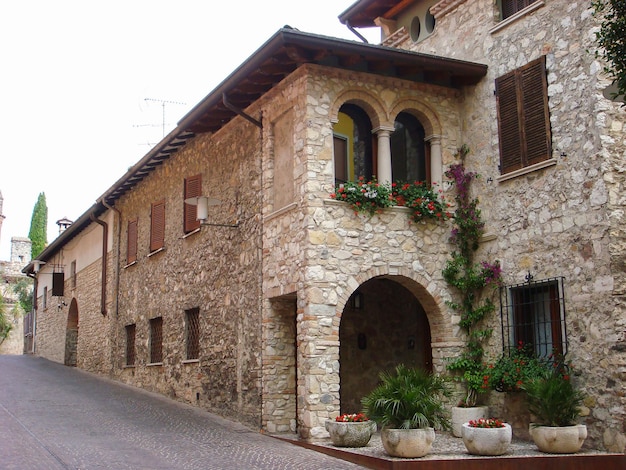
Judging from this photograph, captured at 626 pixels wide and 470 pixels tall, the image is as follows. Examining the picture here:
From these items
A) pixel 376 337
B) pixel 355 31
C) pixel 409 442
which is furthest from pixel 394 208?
pixel 355 31

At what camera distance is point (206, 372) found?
14.6 meters

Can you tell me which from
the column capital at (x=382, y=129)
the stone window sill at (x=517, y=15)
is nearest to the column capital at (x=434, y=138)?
the column capital at (x=382, y=129)

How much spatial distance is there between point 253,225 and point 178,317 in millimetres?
4146

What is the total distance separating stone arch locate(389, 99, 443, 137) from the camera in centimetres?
1228

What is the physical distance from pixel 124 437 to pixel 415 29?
907 cm

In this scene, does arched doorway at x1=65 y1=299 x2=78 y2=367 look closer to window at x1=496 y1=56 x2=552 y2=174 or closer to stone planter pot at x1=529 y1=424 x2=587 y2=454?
window at x1=496 y1=56 x2=552 y2=174

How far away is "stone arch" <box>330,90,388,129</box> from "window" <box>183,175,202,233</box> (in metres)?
4.90

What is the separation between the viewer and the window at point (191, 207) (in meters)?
15.8

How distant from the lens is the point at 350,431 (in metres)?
10.1

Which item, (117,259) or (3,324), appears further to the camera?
(3,324)

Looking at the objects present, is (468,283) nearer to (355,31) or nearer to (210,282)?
(210,282)

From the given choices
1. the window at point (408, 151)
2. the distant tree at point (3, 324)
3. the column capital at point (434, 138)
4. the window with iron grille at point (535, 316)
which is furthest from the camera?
the distant tree at point (3, 324)

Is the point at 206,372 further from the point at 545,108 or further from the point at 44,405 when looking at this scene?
the point at 545,108

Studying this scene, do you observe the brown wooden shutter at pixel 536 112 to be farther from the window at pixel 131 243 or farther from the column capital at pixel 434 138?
the window at pixel 131 243
